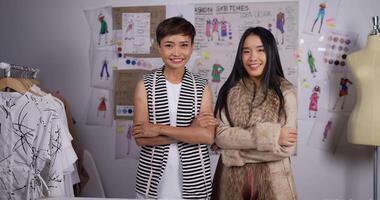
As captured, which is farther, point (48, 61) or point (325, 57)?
point (48, 61)

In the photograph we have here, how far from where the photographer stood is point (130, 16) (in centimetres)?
258

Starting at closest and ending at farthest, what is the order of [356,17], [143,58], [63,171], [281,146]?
[281,146], [63,171], [356,17], [143,58]

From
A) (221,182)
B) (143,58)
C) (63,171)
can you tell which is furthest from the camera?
(143,58)

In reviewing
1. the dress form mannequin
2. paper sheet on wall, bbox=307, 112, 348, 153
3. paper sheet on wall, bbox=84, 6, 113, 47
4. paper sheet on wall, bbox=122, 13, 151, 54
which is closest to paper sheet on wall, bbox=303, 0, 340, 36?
the dress form mannequin

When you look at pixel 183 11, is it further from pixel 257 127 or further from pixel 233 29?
pixel 257 127

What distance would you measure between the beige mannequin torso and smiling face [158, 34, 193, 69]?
1.05 m

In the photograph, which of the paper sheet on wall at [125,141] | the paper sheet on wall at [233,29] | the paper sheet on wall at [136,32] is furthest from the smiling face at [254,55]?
the paper sheet on wall at [125,141]

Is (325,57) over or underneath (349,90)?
over

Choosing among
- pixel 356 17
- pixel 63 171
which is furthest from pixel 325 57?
pixel 63 171

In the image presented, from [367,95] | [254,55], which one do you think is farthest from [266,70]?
[367,95]

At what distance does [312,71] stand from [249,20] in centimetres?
54

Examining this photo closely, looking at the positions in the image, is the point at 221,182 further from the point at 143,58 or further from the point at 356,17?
the point at 356,17

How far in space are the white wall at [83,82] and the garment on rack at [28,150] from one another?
3.01ft

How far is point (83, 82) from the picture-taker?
2680 millimetres
